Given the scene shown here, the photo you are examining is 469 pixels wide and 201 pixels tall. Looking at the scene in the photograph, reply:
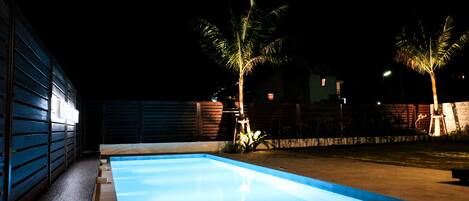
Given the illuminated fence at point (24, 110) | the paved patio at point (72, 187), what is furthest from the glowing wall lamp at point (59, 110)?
the paved patio at point (72, 187)

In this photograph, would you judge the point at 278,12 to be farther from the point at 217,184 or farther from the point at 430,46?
the point at 217,184

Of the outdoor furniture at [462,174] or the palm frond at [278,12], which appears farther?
the palm frond at [278,12]

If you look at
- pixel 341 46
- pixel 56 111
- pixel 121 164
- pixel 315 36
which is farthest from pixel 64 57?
pixel 341 46

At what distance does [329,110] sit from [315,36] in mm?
10695

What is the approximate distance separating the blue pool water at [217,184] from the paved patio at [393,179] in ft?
0.62

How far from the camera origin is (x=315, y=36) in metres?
24.9

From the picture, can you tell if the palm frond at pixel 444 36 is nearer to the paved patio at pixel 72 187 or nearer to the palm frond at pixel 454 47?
the palm frond at pixel 454 47

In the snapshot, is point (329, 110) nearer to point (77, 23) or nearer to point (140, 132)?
point (140, 132)

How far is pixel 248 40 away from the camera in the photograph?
1202 centimetres

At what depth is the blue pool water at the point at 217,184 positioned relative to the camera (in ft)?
20.2

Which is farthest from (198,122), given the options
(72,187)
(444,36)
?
(444,36)

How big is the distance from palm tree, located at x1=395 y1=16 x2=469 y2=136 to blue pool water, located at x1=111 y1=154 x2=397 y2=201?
8.31 metres

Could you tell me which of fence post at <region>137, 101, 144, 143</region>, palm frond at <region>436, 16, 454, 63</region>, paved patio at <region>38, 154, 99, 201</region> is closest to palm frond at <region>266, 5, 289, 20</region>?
fence post at <region>137, 101, 144, 143</region>

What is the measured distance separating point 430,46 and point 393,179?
9.82 meters
